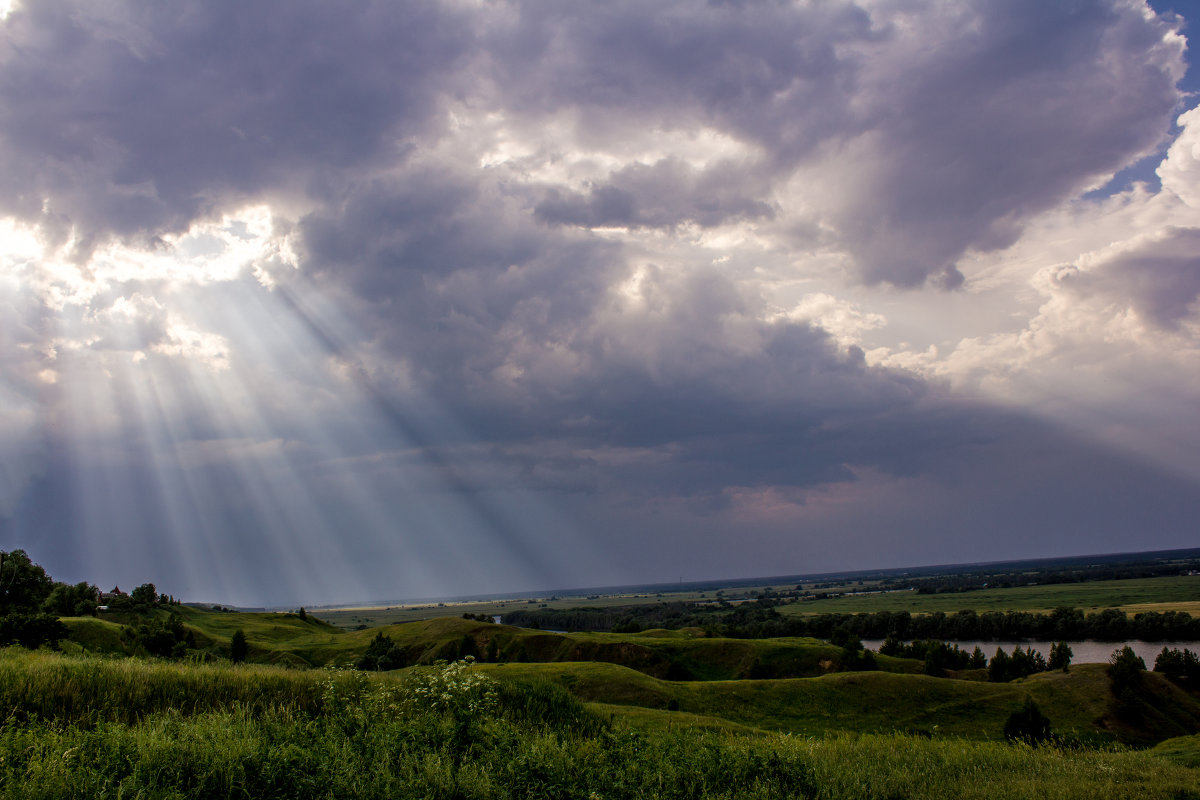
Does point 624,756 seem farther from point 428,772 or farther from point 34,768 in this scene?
point 34,768

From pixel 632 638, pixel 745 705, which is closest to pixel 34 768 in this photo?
pixel 745 705

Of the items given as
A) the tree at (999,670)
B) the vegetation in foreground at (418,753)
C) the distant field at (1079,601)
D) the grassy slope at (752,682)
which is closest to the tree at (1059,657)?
the tree at (999,670)

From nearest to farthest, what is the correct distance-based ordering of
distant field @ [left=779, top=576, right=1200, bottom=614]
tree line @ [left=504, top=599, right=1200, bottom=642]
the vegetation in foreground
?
the vegetation in foreground
tree line @ [left=504, top=599, right=1200, bottom=642]
distant field @ [left=779, top=576, right=1200, bottom=614]

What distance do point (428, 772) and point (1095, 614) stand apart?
16058 cm

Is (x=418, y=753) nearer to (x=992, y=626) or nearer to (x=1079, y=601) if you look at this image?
(x=992, y=626)

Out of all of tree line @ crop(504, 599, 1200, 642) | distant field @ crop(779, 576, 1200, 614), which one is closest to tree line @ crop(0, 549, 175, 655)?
tree line @ crop(504, 599, 1200, 642)

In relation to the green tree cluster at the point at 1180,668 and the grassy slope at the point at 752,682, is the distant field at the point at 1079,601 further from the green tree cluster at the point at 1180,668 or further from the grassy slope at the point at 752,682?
the grassy slope at the point at 752,682

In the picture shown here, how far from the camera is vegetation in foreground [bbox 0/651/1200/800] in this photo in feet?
27.2

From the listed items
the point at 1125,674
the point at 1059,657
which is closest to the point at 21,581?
the point at 1125,674

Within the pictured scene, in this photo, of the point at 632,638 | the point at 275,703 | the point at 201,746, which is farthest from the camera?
the point at 632,638

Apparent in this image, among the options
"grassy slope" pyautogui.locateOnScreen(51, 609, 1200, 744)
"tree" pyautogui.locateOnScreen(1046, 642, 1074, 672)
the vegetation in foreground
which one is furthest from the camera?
"tree" pyautogui.locateOnScreen(1046, 642, 1074, 672)

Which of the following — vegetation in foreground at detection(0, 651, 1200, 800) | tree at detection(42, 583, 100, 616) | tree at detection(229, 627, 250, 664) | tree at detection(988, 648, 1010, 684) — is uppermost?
vegetation in foreground at detection(0, 651, 1200, 800)

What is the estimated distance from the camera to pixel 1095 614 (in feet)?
414

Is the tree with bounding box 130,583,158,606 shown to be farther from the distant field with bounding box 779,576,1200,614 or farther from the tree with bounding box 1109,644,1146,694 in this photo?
the distant field with bounding box 779,576,1200,614
